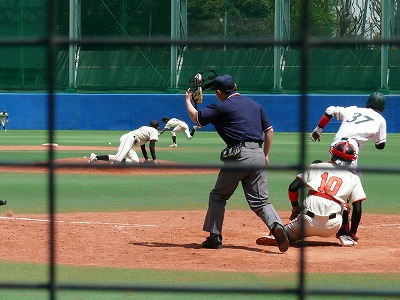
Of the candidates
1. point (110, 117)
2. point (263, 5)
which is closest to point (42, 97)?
point (110, 117)

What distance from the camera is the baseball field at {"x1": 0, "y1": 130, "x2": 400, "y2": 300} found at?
3.33 metres

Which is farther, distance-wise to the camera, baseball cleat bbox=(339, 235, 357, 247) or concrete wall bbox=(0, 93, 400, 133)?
concrete wall bbox=(0, 93, 400, 133)

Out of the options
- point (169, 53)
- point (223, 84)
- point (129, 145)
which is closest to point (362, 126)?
point (223, 84)

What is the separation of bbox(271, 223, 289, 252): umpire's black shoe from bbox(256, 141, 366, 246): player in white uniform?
0.31m

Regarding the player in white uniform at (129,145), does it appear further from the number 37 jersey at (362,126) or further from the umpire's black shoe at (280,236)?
the umpire's black shoe at (280,236)

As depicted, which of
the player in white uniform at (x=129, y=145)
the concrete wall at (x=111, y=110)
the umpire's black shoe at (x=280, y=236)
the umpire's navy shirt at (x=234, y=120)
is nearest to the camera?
the umpire's black shoe at (x=280, y=236)

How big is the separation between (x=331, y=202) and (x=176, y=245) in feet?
5.35

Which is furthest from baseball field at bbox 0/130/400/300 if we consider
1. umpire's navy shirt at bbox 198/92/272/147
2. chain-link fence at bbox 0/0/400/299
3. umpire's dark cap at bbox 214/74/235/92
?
chain-link fence at bbox 0/0/400/299

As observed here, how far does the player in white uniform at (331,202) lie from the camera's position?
28.3 ft

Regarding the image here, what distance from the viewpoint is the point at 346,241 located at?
29.2 feet

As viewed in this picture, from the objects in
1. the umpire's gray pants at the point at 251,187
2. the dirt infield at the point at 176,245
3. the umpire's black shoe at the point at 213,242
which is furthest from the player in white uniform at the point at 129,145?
the umpire's gray pants at the point at 251,187

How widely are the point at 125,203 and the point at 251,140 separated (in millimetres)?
4761

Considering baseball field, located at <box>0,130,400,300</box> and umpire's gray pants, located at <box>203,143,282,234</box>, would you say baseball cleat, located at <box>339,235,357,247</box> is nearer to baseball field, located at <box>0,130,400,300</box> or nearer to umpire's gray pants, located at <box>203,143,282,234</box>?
baseball field, located at <box>0,130,400,300</box>

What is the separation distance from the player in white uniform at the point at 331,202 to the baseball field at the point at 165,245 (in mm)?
173
